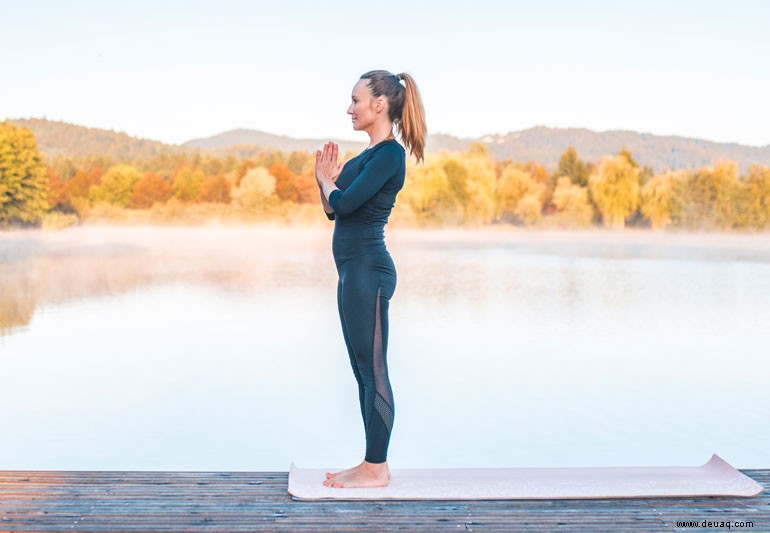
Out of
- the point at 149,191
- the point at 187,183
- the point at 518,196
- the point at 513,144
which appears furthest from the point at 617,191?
the point at 149,191

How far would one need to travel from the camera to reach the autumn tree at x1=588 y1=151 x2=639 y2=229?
30375 millimetres

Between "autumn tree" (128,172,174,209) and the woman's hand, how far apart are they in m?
30.6

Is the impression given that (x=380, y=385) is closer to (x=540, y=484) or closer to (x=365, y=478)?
A: (x=365, y=478)

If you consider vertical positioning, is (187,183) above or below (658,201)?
above

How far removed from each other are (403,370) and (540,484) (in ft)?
→ 13.3

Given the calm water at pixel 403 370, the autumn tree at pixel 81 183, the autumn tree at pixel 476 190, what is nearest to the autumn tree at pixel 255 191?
the autumn tree at pixel 81 183

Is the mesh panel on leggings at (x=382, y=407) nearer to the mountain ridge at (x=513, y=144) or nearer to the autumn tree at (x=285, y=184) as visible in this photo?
the autumn tree at (x=285, y=184)

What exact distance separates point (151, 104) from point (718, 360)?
32.0 m

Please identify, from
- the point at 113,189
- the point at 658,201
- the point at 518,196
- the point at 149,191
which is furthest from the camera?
the point at 113,189

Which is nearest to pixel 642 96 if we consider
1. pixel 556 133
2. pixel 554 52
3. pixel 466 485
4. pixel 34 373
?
pixel 554 52

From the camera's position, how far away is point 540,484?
2746mm

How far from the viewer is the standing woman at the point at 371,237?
2.68 metres

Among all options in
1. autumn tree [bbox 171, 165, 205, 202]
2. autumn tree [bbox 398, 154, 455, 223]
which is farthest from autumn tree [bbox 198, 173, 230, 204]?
autumn tree [bbox 398, 154, 455, 223]

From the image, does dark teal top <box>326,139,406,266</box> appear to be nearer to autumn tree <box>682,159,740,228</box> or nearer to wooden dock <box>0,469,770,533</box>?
wooden dock <box>0,469,770,533</box>
